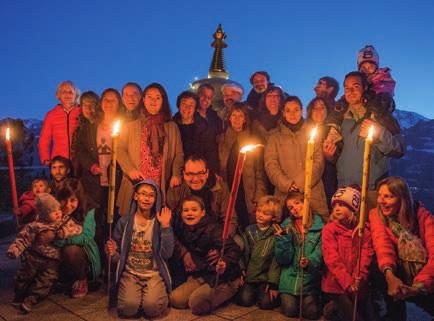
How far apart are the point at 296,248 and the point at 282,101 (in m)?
2.40

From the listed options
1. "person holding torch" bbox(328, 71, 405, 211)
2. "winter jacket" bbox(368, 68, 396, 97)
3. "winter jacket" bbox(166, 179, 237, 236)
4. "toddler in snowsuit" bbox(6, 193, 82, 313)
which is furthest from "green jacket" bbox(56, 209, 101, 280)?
"winter jacket" bbox(368, 68, 396, 97)

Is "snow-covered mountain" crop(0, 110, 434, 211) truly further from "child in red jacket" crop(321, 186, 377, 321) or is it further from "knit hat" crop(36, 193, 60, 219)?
"knit hat" crop(36, 193, 60, 219)

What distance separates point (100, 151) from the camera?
19.4ft

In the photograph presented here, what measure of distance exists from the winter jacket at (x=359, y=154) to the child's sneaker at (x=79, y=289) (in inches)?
131

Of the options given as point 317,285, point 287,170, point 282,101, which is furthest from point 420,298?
point 282,101

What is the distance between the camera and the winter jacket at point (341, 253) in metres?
4.21

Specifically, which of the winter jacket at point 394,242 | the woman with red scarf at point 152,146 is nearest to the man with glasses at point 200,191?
the woman with red scarf at point 152,146

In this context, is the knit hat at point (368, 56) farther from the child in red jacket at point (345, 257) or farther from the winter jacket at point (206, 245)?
the winter jacket at point (206, 245)

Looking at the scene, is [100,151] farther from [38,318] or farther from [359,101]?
[359,101]

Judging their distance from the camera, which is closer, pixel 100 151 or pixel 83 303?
pixel 83 303

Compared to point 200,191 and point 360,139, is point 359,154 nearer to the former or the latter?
point 360,139

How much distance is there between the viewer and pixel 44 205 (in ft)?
15.9

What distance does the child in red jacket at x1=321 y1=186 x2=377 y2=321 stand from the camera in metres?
4.11

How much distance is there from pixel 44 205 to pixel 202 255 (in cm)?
187
